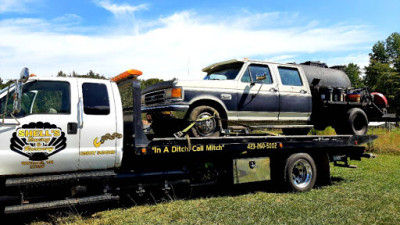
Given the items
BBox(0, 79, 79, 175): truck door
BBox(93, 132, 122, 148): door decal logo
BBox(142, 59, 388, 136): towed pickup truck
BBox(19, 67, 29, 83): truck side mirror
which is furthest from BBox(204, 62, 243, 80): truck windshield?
BBox(19, 67, 29, 83): truck side mirror

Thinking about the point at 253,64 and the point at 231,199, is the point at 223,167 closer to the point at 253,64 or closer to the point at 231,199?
the point at 231,199

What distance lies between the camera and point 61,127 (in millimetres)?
5133

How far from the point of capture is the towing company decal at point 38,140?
488 cm

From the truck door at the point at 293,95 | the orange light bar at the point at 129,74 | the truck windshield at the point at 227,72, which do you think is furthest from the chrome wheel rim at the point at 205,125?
the truck door at the point at 293,95

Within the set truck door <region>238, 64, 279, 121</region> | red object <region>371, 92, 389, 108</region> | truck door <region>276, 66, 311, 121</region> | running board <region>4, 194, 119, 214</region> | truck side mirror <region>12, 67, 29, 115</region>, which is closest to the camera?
truck side mirror <region>12, 67, 29, 115</region>

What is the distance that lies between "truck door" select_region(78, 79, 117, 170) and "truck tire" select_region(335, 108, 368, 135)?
569 cm

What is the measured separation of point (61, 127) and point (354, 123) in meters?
6.96

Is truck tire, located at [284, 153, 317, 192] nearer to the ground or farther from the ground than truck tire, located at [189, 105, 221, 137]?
nearer to the ground

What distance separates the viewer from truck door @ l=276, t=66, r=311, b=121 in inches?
309

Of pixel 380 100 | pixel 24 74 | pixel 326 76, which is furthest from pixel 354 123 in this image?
pixel 24 74

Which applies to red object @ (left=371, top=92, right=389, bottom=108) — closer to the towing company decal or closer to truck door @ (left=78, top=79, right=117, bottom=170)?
truck door @ (left=78, top=79, right=117, bottom=170)

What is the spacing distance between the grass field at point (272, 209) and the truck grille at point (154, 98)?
196cm

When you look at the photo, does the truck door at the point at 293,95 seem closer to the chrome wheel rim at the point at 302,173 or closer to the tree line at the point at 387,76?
the chrome wheel rim at the point at 302,173

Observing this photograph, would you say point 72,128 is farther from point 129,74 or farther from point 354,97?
point 354,97
